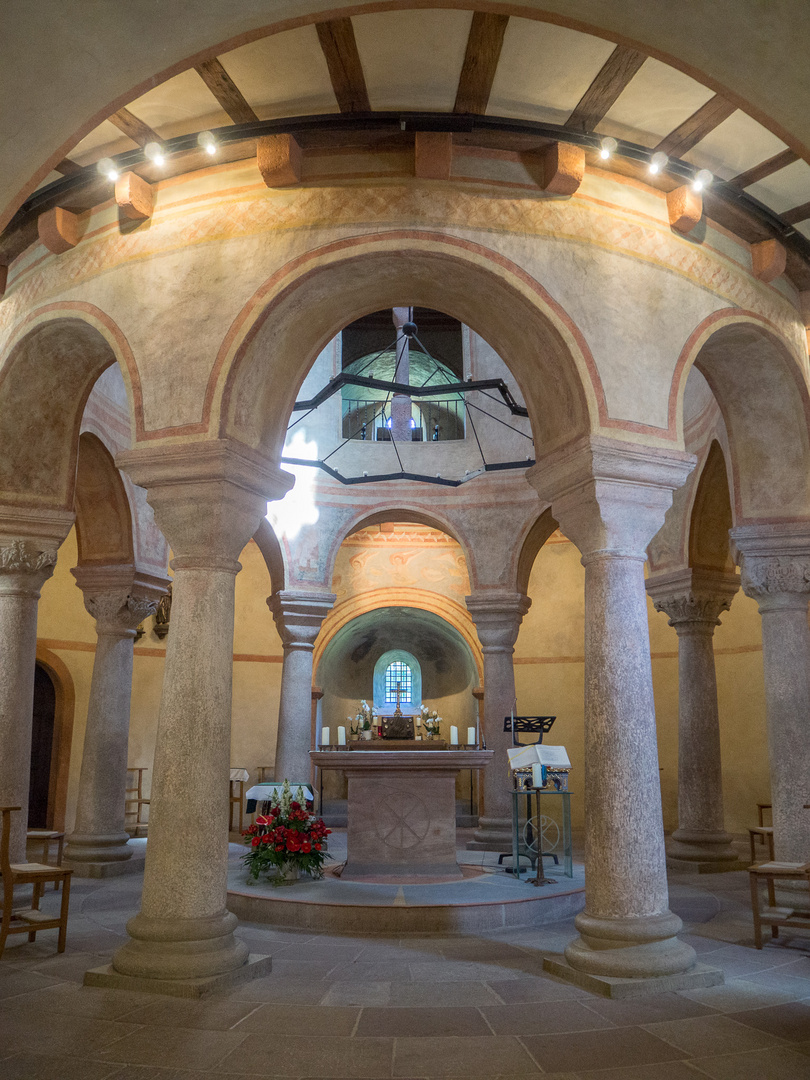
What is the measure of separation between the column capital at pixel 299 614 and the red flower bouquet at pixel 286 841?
4.89 m

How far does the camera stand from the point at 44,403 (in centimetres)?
837

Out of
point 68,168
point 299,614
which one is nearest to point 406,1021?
point 68,168


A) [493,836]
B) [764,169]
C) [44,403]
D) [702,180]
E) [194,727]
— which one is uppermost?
[764,169]

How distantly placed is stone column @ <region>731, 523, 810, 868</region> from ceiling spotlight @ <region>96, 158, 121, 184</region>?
6.34m

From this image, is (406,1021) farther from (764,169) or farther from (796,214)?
(796,214)

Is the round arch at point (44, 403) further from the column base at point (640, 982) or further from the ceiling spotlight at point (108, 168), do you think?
→ the column base at point (640, 982)

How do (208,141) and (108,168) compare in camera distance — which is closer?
(208,141)

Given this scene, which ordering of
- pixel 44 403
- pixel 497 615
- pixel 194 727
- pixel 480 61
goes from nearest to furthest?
pixel 480 61 → pixel 194 727 → pixel 44 403 → pixel 497 615

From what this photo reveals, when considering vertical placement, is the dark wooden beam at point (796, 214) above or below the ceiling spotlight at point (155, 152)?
above

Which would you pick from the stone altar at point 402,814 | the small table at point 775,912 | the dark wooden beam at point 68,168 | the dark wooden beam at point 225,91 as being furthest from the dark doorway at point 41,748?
the small table at point 775,912

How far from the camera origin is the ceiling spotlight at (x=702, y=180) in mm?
6508

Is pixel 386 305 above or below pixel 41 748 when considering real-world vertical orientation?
above

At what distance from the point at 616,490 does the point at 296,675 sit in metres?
7.91

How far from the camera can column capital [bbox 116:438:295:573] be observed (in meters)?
6.19
